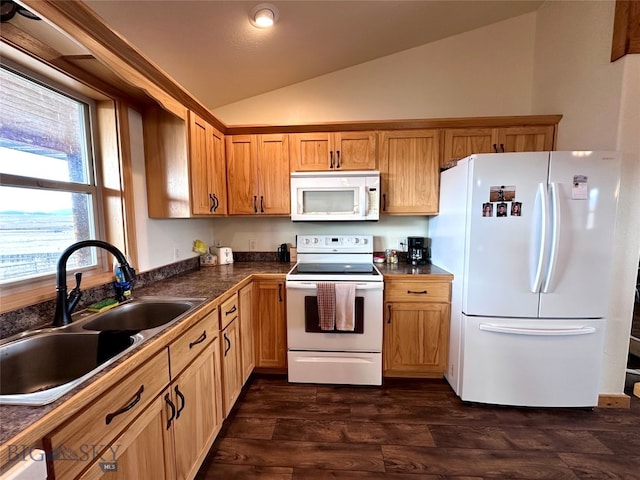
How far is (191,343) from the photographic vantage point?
4.44ft

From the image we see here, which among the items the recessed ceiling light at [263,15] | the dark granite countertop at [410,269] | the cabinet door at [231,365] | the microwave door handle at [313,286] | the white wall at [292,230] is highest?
the recessed ceiling light at [263,15]

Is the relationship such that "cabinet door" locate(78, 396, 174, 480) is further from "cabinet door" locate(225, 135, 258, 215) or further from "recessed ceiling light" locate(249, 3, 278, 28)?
"recessed ceiling light" locate(249, 3, 278, 28)

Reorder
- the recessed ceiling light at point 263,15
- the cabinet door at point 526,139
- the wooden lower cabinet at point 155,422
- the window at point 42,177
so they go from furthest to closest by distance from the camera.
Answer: the cabinet door at point 526,139
the recessed ceiling light at point 263,15
the window at point 42,177
the wooden lower cabinet at point 155,422

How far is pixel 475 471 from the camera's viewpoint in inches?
59.8

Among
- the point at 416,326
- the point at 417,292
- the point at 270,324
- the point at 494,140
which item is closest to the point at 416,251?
the point at 417,292

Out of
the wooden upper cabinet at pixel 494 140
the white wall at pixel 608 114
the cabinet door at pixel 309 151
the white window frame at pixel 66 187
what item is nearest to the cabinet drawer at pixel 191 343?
the white window frame at pixel 66 187

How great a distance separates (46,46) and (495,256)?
2733 millimetres

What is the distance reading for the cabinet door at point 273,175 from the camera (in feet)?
8.59

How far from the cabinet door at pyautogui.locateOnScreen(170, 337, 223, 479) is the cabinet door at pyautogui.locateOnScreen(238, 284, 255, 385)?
44 centimetres

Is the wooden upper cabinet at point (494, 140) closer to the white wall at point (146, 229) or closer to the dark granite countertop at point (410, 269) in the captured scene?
the dark granite countertop at point (410, 269)

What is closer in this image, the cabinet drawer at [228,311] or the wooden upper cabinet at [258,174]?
the cabinet drawer at [228,311]

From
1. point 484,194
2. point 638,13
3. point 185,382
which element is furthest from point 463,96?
point 185,382

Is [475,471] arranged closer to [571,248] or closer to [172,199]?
[571,248]

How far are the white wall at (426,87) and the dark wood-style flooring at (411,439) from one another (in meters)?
2.60
